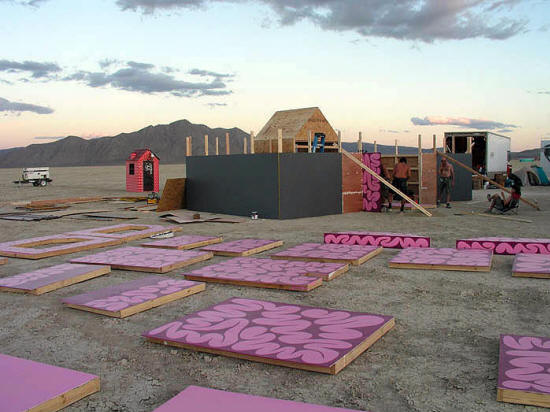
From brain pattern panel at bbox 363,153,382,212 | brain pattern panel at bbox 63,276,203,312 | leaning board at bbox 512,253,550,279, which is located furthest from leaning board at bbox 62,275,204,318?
brain pattern panel at bbox 363,153,382,212

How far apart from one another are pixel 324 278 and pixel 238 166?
9417 mm

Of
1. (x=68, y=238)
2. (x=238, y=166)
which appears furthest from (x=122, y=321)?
(x=238, y=166)

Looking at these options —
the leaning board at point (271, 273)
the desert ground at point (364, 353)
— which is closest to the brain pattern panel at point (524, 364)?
the desert ground at point (364, 353)

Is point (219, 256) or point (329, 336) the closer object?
point (329, 336)

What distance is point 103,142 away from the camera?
17025cm

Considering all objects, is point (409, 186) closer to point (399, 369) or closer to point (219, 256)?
point (219, 256)

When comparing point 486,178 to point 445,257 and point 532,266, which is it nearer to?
point 445,257

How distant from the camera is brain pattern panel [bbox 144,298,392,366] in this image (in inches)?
173

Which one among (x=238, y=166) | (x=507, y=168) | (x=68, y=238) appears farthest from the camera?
(x=507, y=168)

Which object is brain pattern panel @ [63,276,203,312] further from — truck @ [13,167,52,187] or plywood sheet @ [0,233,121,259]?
truck @ [13,167,52,187]

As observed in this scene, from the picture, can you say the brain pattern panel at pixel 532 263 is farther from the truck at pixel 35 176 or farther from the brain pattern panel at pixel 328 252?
the truck at pixel 35 176

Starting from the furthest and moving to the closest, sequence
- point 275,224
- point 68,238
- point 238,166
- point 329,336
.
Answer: point 238,166
point 275,224
point 68,238
point 329,336

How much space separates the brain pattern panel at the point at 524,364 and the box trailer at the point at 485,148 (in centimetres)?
2295

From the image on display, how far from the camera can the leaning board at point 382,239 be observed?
10031 millimetres
